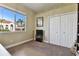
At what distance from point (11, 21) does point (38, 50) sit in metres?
0.62

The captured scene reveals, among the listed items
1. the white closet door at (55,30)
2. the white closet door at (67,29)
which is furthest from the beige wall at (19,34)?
the white closet door at (67,29)

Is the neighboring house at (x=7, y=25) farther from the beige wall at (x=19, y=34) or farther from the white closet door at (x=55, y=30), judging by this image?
the white closet door at (x=55, y=30)

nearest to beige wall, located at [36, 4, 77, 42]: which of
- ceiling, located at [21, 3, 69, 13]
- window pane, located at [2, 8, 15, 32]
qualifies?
ceiling, located at [21, 3, 69, 13]

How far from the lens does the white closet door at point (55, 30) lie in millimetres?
1438

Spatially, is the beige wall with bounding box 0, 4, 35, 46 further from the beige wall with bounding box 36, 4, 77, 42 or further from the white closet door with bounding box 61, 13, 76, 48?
the white closet door with bounding box 61, 13, 76, 48

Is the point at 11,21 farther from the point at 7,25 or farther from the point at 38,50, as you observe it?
the point at 38,50

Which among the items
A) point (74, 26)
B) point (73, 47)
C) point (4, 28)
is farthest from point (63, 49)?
point (4, 28)

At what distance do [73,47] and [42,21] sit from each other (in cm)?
64

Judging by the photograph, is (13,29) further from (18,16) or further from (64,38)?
(64,38)

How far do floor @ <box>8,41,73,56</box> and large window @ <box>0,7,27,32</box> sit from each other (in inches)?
11.1

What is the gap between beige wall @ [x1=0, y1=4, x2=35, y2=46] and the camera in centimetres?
134

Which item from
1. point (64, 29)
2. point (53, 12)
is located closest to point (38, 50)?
point (64, 29)

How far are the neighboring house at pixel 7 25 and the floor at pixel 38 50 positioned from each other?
0.30 meters

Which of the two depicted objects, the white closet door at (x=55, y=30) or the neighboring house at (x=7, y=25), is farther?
the white closet door at (x=55, y=30)
